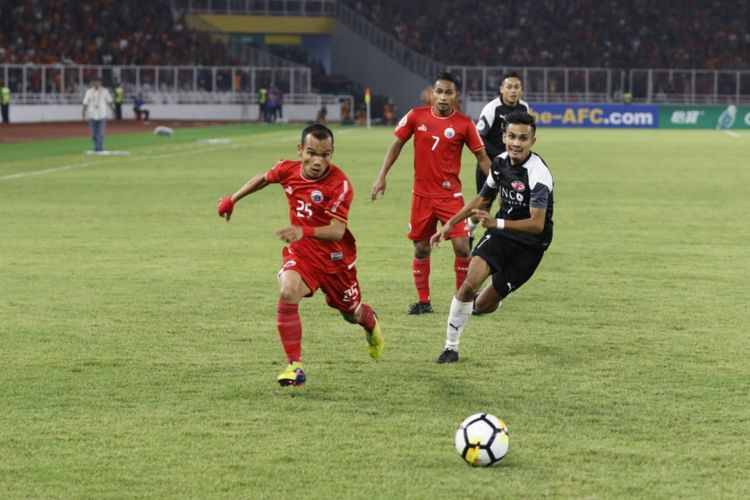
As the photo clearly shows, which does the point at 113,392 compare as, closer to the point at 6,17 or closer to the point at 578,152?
the point at 578,152

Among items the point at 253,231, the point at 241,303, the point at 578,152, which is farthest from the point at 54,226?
the point at 578,152

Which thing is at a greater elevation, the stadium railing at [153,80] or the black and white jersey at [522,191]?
the stadium railing at [153,80]

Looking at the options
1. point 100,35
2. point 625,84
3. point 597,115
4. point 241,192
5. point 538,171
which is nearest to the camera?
point 241,192

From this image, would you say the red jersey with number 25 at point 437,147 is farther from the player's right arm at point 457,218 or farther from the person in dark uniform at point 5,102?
the person in dark uniform at point 5,102

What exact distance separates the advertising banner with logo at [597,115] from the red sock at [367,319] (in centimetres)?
5326

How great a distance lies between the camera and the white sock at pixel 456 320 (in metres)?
9.05

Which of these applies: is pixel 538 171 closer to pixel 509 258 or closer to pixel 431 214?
pixel 509 258

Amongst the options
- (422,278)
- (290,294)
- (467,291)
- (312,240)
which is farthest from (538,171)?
(422,278)

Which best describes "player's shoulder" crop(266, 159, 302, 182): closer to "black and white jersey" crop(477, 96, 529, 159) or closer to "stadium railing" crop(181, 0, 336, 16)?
"black and white jersey" crop(477, 96, 529, 159)

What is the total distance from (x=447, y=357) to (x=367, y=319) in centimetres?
68

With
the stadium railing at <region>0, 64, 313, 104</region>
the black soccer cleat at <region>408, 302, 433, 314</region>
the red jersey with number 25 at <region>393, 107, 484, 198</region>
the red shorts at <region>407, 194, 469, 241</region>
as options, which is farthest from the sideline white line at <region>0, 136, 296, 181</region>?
the stadium railing at <region>0, 64, 313, 104</region>

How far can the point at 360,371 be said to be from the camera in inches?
344

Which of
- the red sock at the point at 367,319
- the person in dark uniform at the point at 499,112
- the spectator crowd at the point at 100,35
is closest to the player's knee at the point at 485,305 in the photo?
the red sock at the point at 367,319

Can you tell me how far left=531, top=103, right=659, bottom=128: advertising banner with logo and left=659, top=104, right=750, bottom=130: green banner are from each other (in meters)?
0.59
